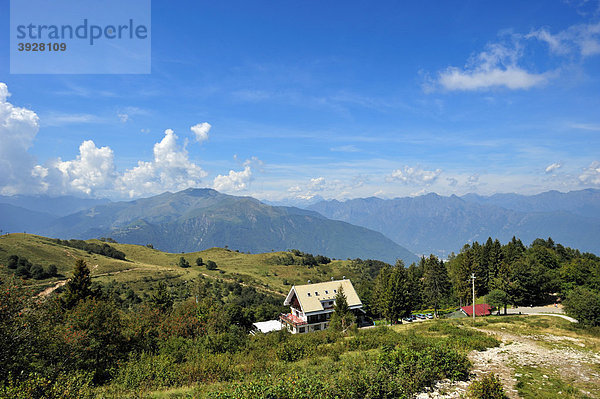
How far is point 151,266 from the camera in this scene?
3393 inches

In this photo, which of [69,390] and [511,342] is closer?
[69,390]

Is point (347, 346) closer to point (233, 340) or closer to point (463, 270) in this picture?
point (233, 340)

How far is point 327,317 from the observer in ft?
164

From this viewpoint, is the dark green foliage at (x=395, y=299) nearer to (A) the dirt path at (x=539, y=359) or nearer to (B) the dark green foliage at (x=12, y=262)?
(A) the dirt path at (x=539, y=359)

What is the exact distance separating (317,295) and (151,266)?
5831 centimetres

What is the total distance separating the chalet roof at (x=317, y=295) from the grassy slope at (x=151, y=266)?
115 feet

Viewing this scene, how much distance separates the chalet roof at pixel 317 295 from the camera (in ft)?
162

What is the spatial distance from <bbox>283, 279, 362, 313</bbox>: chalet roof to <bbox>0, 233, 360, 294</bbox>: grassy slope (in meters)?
35.1

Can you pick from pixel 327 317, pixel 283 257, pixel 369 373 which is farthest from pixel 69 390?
pixel 283 257

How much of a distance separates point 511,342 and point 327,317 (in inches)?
1367

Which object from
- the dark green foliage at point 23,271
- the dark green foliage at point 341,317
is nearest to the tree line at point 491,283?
the dark green foliage at point 341,317

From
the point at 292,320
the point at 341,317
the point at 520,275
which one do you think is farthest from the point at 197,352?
the point at 520,275

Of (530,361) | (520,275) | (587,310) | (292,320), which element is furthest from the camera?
(520,275)

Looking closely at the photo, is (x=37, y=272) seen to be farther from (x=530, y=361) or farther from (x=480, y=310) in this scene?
(x=480, y=310)
